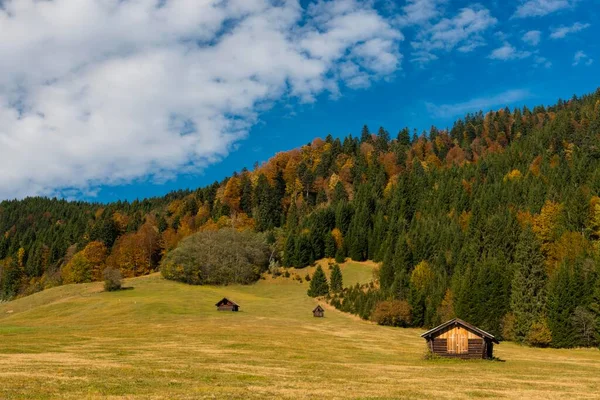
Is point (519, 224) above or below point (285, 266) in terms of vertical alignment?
above

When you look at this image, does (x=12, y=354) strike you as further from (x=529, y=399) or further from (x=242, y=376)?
(x=529, y=399)

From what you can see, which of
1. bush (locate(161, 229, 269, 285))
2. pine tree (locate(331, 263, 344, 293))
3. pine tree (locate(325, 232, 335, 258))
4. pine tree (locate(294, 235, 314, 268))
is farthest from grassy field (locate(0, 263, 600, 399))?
pine tree (locate(325, 232, 335, 258))

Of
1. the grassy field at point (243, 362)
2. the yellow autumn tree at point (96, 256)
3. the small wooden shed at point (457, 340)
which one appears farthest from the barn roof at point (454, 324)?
the yellow autumn tree at point (96, 256)

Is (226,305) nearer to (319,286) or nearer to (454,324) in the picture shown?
(319,286)

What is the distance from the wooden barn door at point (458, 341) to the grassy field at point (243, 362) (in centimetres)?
255

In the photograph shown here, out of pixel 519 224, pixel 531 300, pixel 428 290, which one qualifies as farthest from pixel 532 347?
pixel 519 224

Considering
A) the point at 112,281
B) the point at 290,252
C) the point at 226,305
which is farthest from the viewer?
the point at 290,252

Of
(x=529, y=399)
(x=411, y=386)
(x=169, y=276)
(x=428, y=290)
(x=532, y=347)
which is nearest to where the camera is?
(x=529, y=399)

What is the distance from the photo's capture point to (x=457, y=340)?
190 ft

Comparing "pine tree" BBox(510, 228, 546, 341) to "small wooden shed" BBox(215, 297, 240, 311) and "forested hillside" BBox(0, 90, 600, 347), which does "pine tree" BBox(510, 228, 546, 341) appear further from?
"small wooden shed" BBox(215, 297, 240, 311)

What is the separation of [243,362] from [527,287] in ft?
203

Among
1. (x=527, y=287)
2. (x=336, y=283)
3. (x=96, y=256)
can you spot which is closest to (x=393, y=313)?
(x=527, y=287)

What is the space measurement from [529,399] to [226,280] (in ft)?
418

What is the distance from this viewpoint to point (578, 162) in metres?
149
